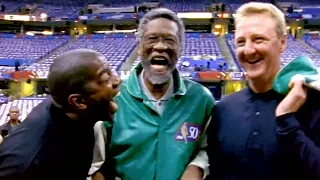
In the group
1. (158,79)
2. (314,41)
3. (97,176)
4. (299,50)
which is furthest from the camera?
(314,41)

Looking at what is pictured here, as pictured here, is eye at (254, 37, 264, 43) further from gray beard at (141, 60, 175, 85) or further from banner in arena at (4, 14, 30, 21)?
banner in arena at (4, 14, 30, 21)

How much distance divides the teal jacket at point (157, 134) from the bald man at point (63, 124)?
361 mm

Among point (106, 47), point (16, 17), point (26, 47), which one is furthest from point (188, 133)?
point (16, 17)

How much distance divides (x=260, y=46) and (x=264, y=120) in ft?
0.70

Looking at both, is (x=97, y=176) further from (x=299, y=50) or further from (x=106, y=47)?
(x=106, y=47)

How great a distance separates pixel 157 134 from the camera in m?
1.46

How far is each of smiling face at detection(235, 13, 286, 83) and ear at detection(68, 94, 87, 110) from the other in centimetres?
51

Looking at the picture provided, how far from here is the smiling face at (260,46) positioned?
1271 mm

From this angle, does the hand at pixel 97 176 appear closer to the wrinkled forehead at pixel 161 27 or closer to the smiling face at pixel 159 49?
the smiling face at pixel 159 49

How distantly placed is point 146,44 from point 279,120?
0.54 metres

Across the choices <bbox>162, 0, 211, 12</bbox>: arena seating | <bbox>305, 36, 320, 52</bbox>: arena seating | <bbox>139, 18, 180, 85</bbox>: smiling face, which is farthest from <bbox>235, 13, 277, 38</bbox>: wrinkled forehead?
<bbox>162, 0, 211, 12</bbox>: arena seating

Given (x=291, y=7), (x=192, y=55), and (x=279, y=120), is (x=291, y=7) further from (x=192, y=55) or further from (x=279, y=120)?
(x=279, y=120)

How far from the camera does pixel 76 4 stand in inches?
941

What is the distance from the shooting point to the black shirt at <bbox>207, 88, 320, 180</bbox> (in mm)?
1116
